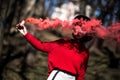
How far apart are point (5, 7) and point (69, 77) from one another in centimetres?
683

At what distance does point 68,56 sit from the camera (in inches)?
213

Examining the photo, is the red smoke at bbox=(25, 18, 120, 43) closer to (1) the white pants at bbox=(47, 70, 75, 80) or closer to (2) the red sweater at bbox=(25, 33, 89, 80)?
(2) the red sweater at bbox=(25, 33, 89, 80)

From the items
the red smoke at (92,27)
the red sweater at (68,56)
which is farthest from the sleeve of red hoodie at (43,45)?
the red smoke at (92,27)

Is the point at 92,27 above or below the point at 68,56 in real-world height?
above

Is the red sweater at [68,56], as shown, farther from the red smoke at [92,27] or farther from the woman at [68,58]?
the red smoke at [92,27]

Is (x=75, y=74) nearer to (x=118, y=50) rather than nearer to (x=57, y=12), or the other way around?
(x=118, y=50)

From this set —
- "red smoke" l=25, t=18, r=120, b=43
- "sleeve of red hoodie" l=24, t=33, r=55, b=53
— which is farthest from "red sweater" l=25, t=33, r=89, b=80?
"red smoke" l=25, t=18, r=120, b=43

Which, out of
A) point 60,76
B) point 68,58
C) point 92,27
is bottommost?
point 60,76

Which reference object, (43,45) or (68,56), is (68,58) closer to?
(68,56)

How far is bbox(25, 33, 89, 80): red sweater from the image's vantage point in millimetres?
5410

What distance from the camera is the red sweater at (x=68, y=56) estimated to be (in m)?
5.41

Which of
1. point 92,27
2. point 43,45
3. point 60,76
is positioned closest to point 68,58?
point 60,76

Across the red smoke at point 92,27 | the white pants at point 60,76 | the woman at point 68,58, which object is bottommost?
the white pants at point 60,76

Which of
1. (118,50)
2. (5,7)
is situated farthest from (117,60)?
(5,7)
